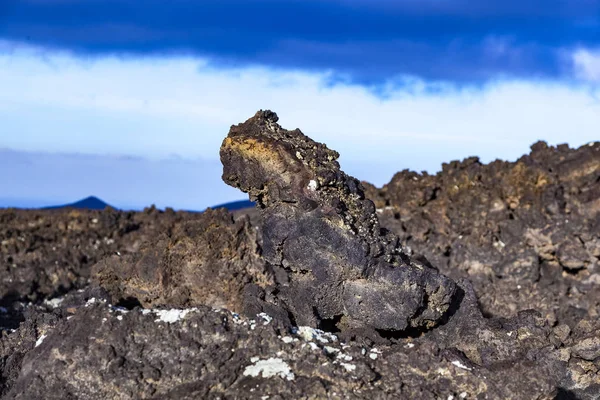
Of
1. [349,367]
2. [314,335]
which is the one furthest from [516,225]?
[349,367]

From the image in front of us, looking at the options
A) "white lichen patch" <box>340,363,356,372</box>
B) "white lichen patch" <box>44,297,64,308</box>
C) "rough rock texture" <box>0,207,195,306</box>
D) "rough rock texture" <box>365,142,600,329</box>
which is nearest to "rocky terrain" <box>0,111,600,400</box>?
"white lichen patch" <box>340,363,356,372</box>

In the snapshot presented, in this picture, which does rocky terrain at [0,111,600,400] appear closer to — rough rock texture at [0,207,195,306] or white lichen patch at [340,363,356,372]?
white lichen patch at [340,363,356,372]

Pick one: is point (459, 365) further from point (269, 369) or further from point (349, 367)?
point (269, 369)

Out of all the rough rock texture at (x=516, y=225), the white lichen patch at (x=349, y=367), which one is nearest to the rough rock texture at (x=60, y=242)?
the rough rock texture at (x=516, y=225)

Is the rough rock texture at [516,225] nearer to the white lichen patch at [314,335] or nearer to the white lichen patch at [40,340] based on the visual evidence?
the white lichen patch at [314,335]

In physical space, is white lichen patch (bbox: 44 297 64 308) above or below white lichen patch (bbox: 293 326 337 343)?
below

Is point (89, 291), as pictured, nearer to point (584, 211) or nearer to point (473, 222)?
point (473, 222)
